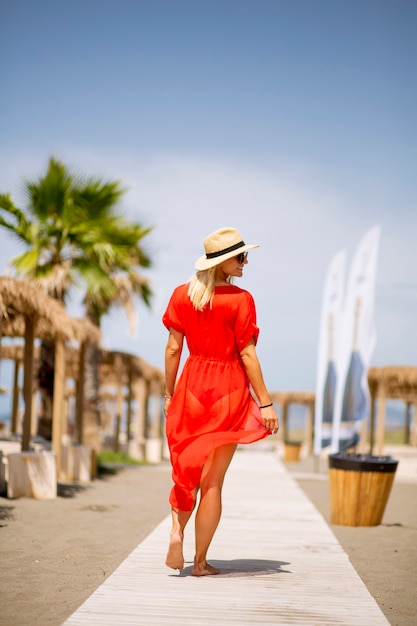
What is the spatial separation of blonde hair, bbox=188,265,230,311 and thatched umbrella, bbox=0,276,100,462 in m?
4.86

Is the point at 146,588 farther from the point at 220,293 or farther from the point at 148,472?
the point at 148,472

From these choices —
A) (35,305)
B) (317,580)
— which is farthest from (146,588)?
(35,305)

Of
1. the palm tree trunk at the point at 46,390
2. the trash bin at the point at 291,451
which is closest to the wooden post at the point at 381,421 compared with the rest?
the trash bin at the point at 291,451

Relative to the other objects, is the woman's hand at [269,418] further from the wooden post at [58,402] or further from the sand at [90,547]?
the wooden post at [58,402]

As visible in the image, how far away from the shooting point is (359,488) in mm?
7398

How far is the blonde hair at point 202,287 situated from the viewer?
3910mm

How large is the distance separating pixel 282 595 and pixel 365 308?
8.02 meters

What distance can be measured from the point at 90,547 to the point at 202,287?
2.56 metres

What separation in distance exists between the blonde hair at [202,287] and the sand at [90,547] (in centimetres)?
144

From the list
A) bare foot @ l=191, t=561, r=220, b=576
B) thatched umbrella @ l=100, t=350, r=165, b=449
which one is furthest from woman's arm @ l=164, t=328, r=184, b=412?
thatched umbrella @ l=100, t=350, r=165, b=449

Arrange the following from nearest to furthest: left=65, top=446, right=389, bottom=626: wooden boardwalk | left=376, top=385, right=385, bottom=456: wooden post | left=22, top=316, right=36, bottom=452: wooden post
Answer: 1. left=65, top=446, right=389, bottom=626: wooden boardwalk
2. left=22, top=316, right=36, bottom=452: wooden post
3. left=376, top=385, right=385, bottom=456: wooden post

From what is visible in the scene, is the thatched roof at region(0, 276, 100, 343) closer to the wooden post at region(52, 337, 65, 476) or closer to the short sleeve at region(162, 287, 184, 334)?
the wooden post at region(52, 337, 65, 476)

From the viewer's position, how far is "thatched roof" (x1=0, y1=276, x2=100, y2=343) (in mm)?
9211

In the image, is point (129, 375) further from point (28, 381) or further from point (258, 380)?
point (258, 380)
